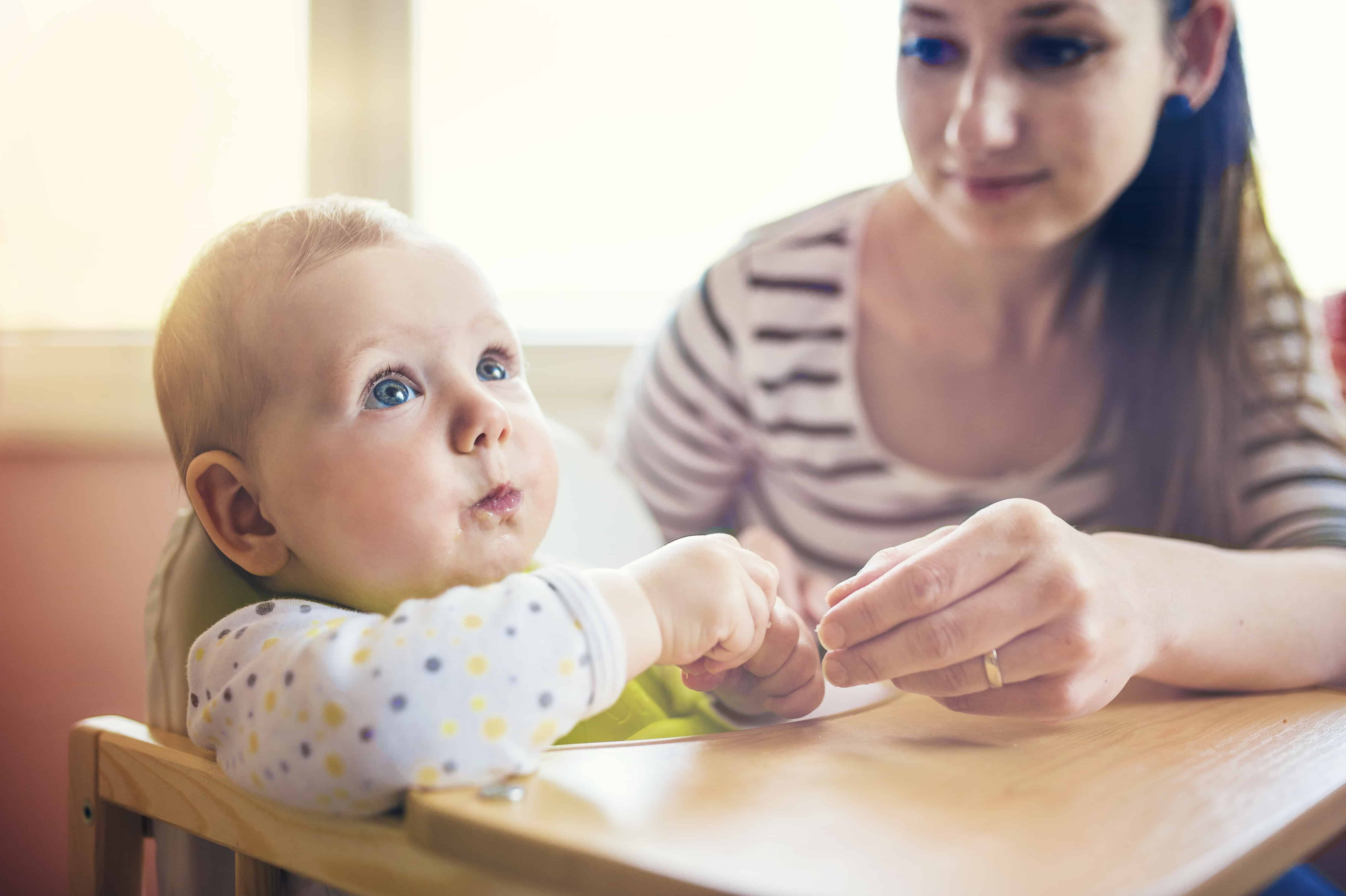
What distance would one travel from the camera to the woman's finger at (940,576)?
534 mm

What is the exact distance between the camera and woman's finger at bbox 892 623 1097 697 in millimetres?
555

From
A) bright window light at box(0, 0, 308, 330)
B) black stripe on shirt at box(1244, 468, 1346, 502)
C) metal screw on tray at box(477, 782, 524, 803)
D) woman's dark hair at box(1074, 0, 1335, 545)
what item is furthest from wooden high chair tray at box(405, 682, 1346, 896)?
bright window light at box(0, 0, 308, 330)

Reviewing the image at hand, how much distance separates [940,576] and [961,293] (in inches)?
28.7

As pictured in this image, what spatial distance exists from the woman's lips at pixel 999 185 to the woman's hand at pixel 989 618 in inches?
19.3

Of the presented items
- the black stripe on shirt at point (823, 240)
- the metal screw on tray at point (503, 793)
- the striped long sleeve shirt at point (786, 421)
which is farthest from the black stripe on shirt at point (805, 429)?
the metal screw on tray at point (503, 793)

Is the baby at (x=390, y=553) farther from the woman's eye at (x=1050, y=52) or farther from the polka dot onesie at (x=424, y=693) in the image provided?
the woman's eye at (x=1050, y=52)

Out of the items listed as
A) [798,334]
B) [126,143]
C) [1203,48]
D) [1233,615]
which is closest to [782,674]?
[1233,615]

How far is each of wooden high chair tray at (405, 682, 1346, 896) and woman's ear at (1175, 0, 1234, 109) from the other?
699mm

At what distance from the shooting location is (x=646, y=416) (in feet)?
4.00

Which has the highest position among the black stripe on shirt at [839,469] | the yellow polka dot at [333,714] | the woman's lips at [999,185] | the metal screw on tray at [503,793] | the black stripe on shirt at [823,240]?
the woman's lips at [999,185]

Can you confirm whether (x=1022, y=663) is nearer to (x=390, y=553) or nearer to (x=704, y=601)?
(x=704, y=601)

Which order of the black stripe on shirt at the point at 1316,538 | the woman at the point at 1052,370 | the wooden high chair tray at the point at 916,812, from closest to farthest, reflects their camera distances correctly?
the wooden high chair tray at the point at 916,812
the woman at the point at 1052,370
the black stripe on shirt at the point at 1316,538

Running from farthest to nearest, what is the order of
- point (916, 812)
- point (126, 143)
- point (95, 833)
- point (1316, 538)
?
point (126, 143), point (1316, 538), point (95, 833), point (916, 812)

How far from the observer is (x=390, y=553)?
0.57m
